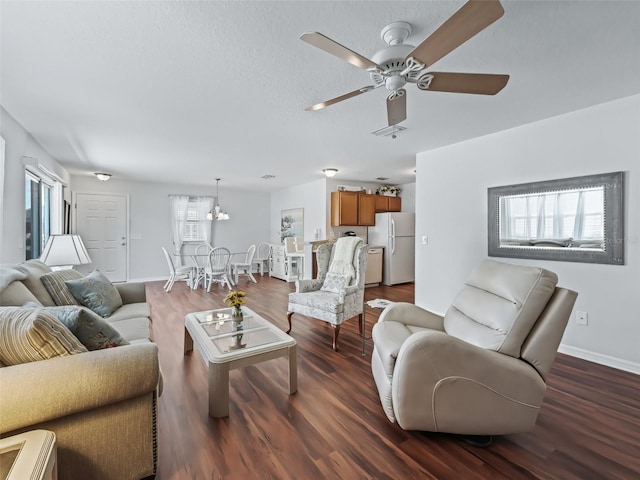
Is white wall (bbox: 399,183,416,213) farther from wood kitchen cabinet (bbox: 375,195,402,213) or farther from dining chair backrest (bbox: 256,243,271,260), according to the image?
dining chair backrest (bbox: 256,243,271,260)

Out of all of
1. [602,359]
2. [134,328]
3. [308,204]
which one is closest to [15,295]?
[134,328]

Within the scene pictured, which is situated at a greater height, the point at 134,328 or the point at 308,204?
the point at 308,204

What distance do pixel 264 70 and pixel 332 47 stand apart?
0.86m

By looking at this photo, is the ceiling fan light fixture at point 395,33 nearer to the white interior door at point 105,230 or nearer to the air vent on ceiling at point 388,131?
the air vent on ceiling at point 388,131

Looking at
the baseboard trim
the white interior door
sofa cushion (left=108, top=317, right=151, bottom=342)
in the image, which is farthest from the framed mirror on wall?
the white interior door

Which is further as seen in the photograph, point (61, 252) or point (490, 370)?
point (61, 252)

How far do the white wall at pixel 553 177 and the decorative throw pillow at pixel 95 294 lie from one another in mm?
3701

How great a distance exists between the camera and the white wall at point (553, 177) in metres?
2.53

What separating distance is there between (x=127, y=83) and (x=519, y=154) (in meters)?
3.77

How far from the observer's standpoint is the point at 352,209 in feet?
20.8

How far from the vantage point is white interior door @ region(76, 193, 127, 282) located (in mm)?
6211

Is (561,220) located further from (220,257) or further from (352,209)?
(220,257)

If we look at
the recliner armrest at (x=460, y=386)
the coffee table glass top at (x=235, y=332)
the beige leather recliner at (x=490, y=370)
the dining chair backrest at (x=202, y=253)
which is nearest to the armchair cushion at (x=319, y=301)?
the coffee table glass top at (x=235, y=332)

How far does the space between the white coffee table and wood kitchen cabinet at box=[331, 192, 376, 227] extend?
12.3 ft
